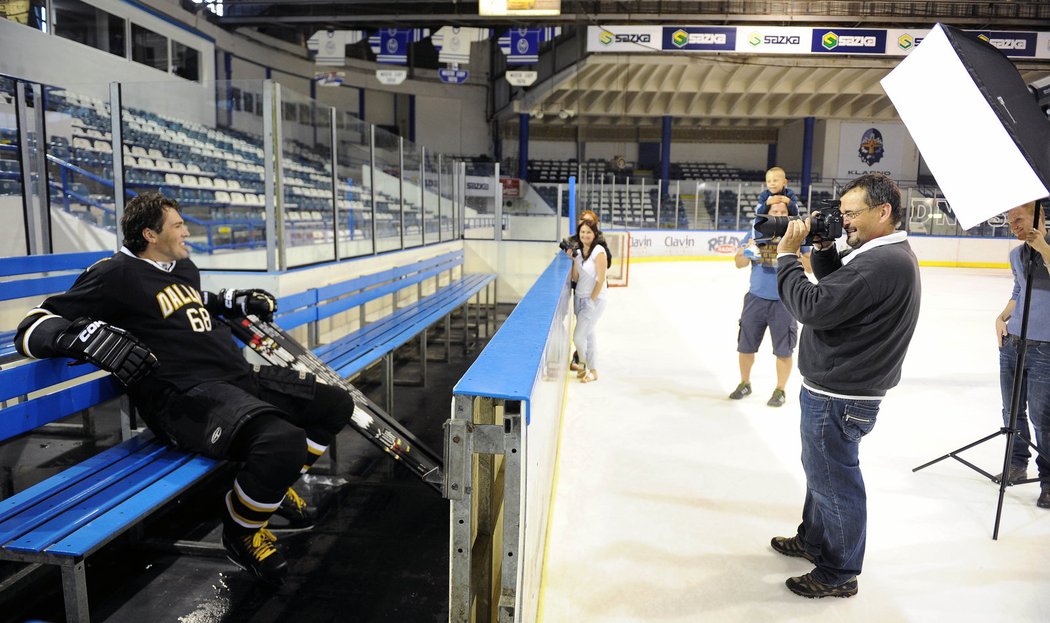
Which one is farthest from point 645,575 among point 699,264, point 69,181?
point 699,264

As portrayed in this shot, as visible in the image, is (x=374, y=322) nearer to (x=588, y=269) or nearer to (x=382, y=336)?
(x=382, y=336)

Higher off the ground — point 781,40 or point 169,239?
point 781,40

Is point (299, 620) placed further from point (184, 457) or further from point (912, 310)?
point (912, 310)

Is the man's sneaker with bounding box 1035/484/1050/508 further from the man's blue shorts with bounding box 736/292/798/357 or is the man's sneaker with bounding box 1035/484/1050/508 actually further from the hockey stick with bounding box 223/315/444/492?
the hockey stick with bounding box 223/315/444/492

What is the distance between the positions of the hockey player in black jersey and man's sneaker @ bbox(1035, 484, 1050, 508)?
3.35 meters

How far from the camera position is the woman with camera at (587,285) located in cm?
536

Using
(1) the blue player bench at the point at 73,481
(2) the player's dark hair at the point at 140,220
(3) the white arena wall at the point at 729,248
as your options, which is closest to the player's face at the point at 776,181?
(2) the player's dark hair at the point at 140,220

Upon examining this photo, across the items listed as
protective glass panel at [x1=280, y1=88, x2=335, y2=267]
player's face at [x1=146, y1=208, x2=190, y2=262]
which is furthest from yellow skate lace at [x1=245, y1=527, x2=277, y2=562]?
protective glass panel at [x1=280, y1=88, x2=335, y2=267]

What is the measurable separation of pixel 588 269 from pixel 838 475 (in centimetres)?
322

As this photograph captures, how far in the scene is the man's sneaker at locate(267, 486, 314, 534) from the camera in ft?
9.77

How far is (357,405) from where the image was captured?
307 cm

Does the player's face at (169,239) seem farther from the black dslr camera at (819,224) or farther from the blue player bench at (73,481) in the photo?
the black dslr camera at (819,224)

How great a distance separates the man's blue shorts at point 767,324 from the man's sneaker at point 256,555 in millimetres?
3465

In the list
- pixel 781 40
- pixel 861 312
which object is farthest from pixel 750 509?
pixel 781 40
